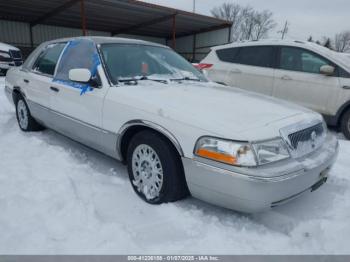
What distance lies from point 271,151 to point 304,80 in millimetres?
3889

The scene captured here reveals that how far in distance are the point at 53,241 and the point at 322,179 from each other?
2353mm

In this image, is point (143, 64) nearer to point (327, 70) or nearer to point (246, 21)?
point (327, 70)

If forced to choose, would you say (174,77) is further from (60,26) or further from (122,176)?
(60,26)

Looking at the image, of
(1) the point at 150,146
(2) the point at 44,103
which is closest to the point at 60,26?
(2) the point at 44,103

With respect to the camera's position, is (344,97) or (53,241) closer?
(53,241)

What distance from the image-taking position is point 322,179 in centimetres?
257

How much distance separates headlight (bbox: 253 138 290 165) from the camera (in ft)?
6.84

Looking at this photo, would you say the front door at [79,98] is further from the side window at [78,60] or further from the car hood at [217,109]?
the car hood at [217,109]

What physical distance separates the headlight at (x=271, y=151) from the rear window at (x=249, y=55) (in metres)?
4.17

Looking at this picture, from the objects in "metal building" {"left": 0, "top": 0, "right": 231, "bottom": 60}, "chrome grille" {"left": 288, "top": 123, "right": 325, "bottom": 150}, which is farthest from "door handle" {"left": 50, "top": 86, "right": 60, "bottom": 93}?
"metal building" {"left": 0, "top": 0, "right": 231, "bottom": 60}

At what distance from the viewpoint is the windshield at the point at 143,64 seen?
123 inches

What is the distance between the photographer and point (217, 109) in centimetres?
242

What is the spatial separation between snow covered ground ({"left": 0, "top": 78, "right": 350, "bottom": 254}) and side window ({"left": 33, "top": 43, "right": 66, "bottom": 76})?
146 centimetres

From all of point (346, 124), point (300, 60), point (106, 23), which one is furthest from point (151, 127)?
point (106, 23)
